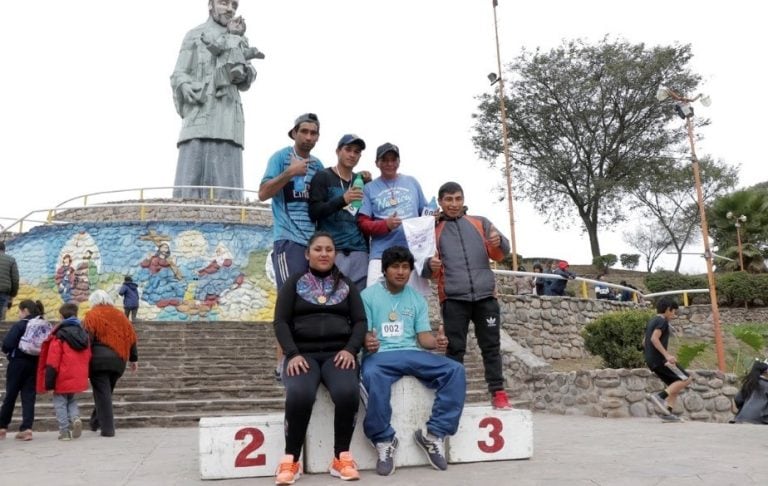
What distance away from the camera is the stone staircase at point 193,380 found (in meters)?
8.25

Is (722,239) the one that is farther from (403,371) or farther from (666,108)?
(403,371)

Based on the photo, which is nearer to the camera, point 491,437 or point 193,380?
point 491,437

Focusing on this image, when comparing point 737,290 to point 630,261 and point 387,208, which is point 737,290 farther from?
point 387,208

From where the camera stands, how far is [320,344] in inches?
168

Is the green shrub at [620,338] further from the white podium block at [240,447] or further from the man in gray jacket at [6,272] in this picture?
the man in gray jacket at [6,272]

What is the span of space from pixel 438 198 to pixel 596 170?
96.5ft

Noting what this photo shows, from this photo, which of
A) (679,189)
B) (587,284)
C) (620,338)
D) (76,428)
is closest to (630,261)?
(679,189)

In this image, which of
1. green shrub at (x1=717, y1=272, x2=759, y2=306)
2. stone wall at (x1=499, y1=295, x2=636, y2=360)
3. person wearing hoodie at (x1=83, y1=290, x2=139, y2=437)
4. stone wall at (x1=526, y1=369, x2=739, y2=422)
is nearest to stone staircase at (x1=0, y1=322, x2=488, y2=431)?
stone wall at (x1=526, y1=369, x2=739, y2=422)

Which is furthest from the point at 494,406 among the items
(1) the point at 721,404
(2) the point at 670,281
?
(2) the point at 670,281

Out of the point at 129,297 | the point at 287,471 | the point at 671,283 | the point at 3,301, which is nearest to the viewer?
the point at 287,471

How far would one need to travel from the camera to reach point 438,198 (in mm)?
5086

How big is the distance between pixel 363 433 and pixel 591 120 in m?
30.1

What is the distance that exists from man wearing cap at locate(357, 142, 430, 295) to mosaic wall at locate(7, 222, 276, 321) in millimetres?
13067

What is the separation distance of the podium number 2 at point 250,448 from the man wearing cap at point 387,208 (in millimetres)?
1278
